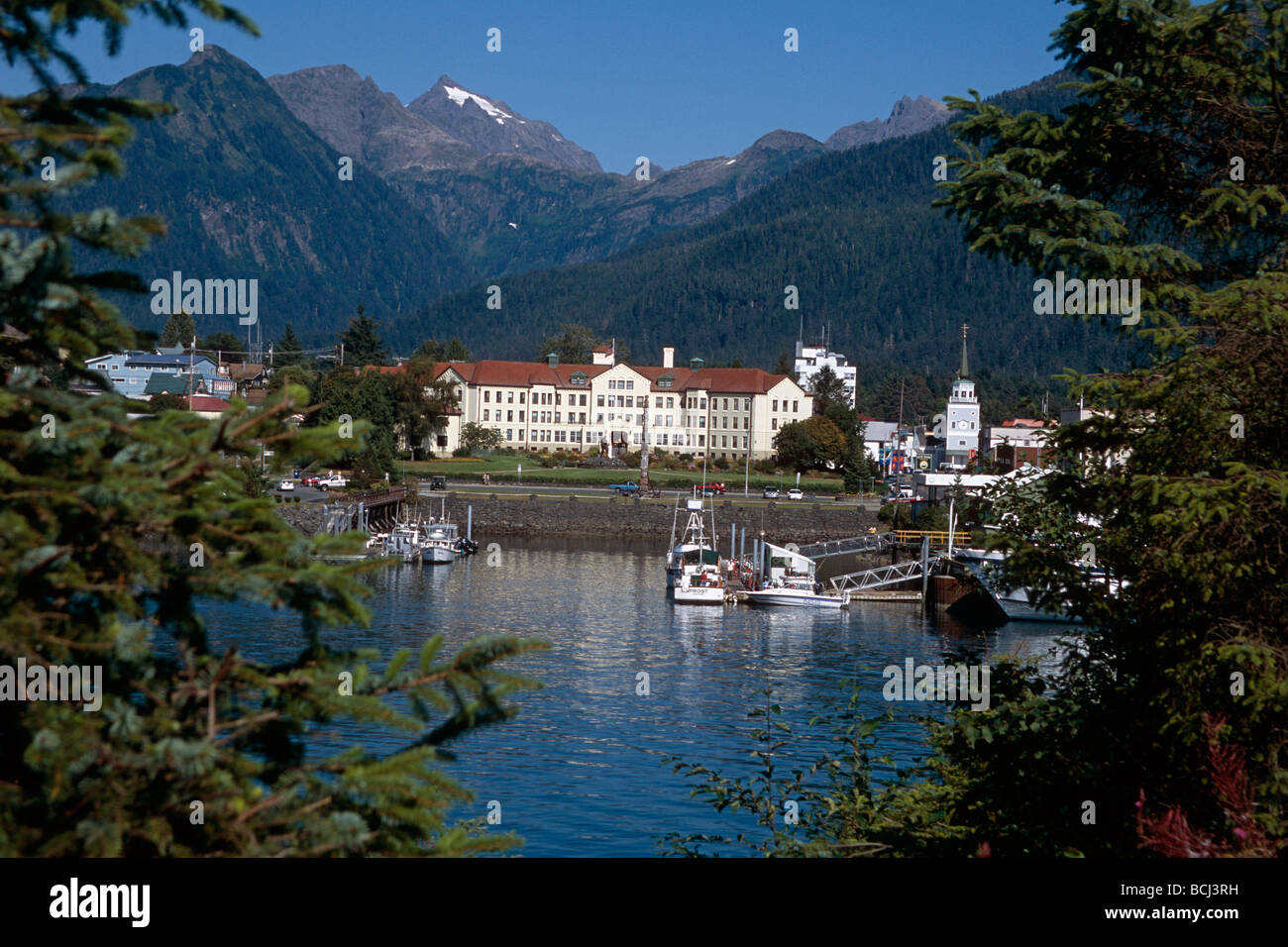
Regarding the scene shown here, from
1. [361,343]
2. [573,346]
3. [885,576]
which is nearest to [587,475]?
[361,343]

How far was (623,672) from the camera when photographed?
120ft

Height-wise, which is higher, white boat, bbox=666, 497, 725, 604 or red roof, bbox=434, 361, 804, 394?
red roof, bbox=434, 361, 804, 394

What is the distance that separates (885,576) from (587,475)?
4616 cm

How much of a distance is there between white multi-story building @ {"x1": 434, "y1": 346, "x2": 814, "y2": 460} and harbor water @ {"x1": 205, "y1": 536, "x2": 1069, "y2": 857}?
198ft

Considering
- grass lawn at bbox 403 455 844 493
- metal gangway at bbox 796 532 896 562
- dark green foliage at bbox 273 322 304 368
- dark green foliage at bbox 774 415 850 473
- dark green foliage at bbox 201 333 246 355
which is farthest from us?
dark green foliage at bbox 201 333 246 355

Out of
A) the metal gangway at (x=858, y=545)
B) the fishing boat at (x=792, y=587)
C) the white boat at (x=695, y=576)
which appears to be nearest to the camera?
the white boat at (x=695, y=576)

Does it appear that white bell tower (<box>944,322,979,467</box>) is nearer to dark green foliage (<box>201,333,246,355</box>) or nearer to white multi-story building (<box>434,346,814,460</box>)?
white multi-story building (<box>434,346,814,460</box>)

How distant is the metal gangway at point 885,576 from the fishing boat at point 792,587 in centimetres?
156

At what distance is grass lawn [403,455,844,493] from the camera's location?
104 meters

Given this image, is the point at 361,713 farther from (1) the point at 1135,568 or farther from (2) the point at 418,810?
(1) the point at 1135,568

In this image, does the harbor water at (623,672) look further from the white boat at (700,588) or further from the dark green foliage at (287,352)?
the dark green foliage at (287,352)

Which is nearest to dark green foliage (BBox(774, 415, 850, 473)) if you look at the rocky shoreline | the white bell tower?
the white bell tower

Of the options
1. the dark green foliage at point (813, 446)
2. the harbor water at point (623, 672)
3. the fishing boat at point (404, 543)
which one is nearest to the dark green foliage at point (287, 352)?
the dark green foliage at point (813, 446)

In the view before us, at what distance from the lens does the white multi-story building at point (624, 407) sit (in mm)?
129250
